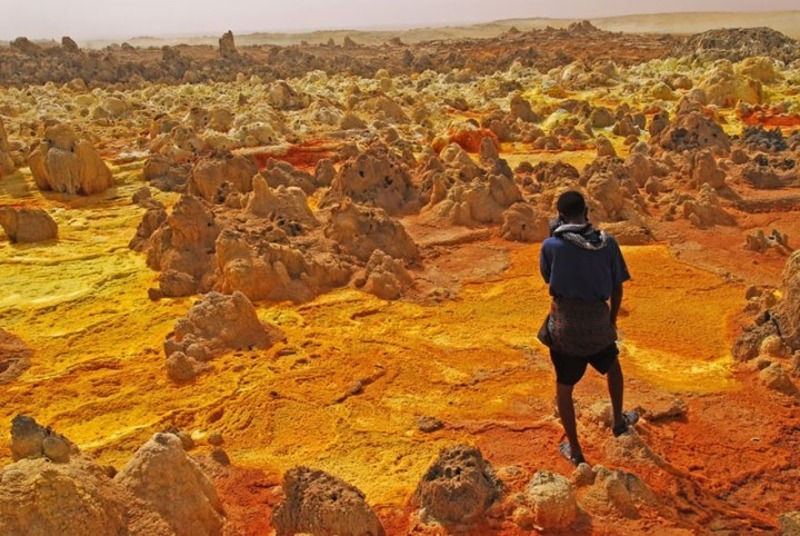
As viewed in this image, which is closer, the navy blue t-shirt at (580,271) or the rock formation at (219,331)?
the navy blue t-shirt at (580,271)

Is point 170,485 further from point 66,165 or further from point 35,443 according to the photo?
point 66,165

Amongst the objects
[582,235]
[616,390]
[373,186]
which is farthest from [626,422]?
[373,186]

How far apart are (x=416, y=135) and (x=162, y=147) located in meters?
5.24

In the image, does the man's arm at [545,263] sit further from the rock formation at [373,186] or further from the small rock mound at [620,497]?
the rock formation at [373,186]

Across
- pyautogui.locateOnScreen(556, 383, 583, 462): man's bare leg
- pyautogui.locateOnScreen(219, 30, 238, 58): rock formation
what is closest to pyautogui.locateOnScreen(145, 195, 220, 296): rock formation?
pyautogui.locateOnScreen(556, 383, 583, 462): man's bare leg

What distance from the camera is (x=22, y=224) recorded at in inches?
368

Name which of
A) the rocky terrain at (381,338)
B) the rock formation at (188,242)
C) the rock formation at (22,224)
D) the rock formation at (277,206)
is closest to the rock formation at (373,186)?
the rocky terrain at (381,338)

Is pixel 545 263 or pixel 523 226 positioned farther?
pixel 523 226

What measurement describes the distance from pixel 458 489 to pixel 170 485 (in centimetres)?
136

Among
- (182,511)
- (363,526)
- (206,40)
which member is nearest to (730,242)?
(363,526)

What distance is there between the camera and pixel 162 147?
46.0 feet

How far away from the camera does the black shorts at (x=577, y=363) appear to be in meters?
4.07

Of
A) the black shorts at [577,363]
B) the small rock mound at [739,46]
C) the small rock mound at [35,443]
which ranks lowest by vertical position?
the black shorts at [577,363]

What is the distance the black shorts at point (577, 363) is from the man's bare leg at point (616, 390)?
3.4 inches
